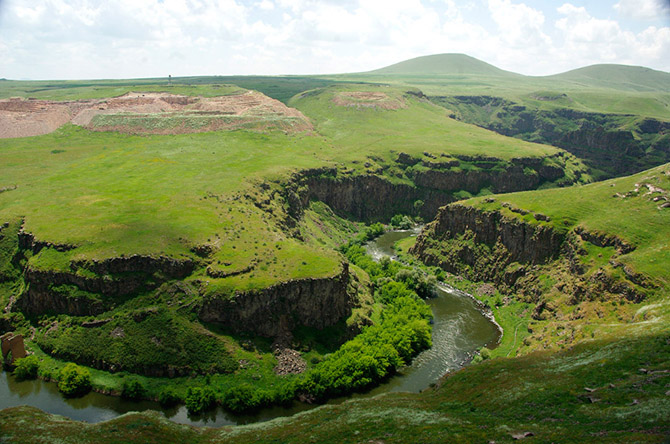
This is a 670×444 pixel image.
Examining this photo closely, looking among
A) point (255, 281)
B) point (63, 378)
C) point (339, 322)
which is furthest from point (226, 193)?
point (63, 378)

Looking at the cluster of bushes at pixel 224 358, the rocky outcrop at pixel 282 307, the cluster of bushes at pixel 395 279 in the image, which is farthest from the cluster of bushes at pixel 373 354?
the cluster of bushes at pixel 395 279

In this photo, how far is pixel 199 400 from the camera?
78.1 m

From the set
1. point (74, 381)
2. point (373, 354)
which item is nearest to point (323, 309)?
point (373, 354)

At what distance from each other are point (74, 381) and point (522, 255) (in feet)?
357

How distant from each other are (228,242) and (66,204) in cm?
5425

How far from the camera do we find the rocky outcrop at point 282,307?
92.1 m

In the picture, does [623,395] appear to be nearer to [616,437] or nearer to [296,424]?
[616,437]

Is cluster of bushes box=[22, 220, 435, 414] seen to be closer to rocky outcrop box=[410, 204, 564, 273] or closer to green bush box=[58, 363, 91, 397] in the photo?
green bush box=[58, 363, 91, 397]

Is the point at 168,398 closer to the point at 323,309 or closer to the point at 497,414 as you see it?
the point at 323,309

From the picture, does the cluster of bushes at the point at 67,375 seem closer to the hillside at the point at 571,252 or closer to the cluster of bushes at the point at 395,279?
the cluster of bushes at the point at 395,279

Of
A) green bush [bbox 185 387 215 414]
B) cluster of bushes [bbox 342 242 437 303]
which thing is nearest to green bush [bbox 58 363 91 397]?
green bush [bbox 185 387 215 414]

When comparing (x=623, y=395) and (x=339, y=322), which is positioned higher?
(x=623, y=395)

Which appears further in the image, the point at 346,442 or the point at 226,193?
the point at 226,193

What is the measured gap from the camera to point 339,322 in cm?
9925
